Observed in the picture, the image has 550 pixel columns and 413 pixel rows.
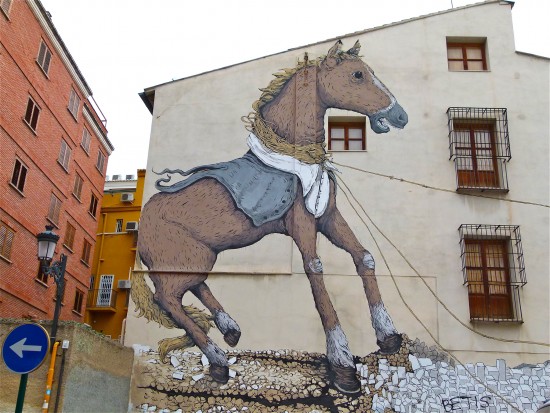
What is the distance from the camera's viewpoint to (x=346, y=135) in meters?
18.3

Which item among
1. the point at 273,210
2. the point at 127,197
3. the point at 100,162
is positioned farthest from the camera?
the point at 127,197

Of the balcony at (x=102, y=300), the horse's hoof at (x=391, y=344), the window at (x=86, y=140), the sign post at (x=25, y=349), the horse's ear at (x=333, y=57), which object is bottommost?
the sign post at (x=25, y=349)

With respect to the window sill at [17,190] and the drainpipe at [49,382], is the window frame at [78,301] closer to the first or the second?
the window sill at [17,190]

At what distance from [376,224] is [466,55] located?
6239 mm

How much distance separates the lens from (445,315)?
639 inches

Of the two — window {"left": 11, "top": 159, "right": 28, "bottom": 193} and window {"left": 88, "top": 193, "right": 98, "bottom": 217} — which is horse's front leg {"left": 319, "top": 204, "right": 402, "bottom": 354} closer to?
window {"left": 11, "top": 159, "right": 28, "bottom": 193}

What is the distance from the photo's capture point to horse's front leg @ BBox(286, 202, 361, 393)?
1575cm

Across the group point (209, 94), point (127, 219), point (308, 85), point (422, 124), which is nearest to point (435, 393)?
point (422, 124)

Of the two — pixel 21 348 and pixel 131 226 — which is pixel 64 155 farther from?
pixel 21 348

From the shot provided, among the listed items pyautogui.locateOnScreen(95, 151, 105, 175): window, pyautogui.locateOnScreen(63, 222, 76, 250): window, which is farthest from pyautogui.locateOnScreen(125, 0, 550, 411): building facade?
pyautogui.locateOnScreen(95, 151, 105, 175): window

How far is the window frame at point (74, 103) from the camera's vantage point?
93.6 ft

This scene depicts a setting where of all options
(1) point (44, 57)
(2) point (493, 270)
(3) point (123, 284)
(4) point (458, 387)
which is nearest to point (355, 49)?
(2) point (493, 270)

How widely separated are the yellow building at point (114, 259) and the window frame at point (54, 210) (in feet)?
22.2

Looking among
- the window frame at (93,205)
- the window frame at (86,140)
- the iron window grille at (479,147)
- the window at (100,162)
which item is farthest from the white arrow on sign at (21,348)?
the window at (100,162)
